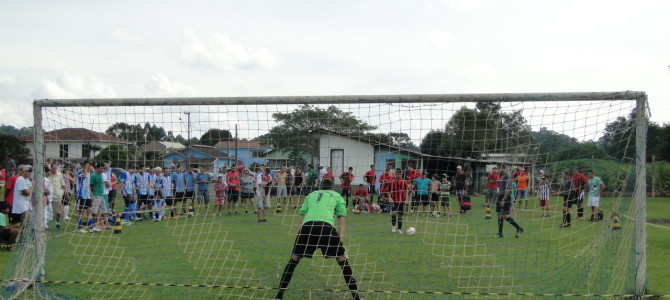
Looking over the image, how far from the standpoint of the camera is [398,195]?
1166 centimetres

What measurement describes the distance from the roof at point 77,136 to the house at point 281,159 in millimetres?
2099

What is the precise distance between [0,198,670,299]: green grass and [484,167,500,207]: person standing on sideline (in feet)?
1.03

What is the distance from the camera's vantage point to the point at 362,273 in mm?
8516

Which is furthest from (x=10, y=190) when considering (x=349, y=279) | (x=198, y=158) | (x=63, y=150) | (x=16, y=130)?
(x=349, y=279)

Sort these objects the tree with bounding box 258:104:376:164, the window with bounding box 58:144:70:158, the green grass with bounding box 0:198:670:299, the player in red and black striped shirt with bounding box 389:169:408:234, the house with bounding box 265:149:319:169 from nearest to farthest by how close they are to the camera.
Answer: the green grass with bounding box 0:198:670:299 < the tree with bounding box 258:104:376:164 < the house with bounding box 265:149:319:169 < the window with bounding box 58:144:70:158 < the player in red and black striped shirt with bounding box 389:169:408:234

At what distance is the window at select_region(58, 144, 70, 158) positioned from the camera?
25.8 ft

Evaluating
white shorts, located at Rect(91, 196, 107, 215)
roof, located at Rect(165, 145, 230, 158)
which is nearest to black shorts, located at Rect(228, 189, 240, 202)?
white shorts, located at Rect(91, 196, 107, 215)

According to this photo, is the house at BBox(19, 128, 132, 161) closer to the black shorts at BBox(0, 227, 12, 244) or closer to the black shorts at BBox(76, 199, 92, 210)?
the black shorts at BBox(76, 199, 92, 210)

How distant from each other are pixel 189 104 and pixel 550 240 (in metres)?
8.10

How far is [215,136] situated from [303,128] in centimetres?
125

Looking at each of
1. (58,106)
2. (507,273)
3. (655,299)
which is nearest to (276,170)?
(58,106)

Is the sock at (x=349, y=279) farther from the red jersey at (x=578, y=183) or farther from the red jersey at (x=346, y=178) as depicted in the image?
the red jersey at (x=578, y=183)

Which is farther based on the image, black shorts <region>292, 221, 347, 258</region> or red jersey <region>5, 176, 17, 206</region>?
red jersey <region>5, 176, 17, 206</region>

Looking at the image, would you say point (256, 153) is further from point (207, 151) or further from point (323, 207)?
point (323, 207)
